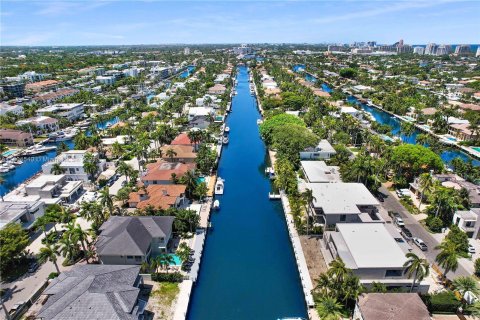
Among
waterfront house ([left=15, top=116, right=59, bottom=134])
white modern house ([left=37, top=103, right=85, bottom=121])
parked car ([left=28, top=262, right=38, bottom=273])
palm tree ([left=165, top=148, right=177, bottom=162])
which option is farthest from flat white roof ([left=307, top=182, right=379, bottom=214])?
white modern house ([left=37, top=103, right=85, bottom=121])

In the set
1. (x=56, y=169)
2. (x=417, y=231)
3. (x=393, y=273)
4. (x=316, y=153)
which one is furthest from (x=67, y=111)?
(x=393, y=273)

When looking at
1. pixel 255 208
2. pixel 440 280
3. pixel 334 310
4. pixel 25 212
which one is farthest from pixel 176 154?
pixel 440 280

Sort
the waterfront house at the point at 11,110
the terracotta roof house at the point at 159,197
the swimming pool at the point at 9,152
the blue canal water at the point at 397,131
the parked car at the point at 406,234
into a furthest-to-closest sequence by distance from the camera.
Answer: the waterfront house at the point at 11,110
the blue canal water at the point at 397,131
the swimming pool at the point at 9,152
the terracotta roof house at the point at 159,197
the parked car at the point at 406,234

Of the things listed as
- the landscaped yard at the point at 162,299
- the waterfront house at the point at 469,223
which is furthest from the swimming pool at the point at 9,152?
the waterfront house at the point at 469,223

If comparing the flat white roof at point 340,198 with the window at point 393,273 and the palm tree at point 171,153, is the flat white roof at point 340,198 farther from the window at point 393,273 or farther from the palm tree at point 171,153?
the palm tree at point 171,153

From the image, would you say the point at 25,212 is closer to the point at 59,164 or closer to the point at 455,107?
the point at 59,164

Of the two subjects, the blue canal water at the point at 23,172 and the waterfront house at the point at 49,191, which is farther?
the blue canal water at the point at 23,172

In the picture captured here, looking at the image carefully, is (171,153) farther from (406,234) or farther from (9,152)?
(9,152)
